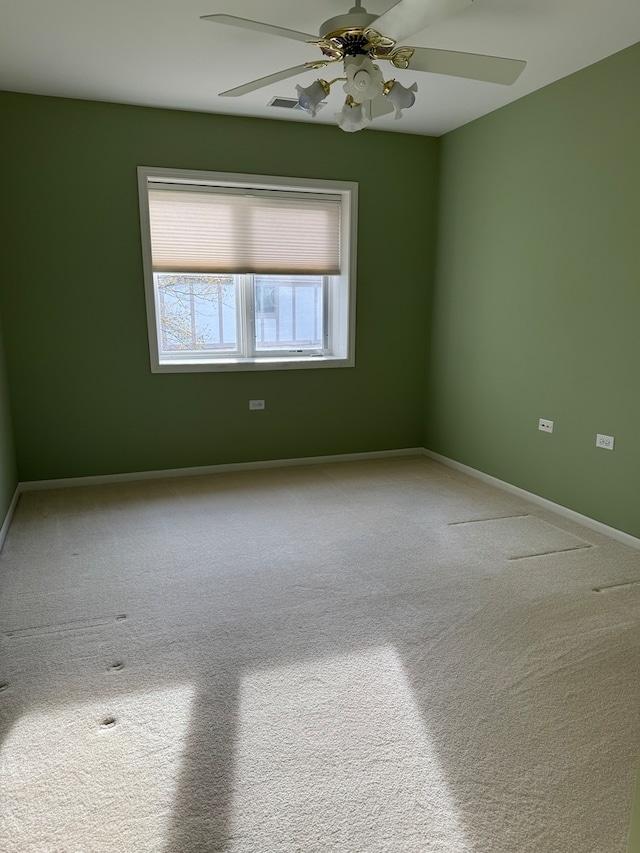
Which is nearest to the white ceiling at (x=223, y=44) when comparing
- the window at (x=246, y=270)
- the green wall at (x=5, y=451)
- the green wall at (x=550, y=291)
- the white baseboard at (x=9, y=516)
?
the green wall at (x=550, y=291)

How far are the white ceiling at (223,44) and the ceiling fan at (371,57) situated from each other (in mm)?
399

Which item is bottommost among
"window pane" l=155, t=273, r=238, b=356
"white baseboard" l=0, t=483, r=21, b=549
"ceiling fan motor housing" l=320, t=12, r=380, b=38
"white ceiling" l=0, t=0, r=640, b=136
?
"white baseboard" l=0, t=483, r=21, b=549

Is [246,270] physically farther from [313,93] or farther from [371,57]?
[371,57]

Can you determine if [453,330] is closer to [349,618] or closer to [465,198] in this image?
[465,198]

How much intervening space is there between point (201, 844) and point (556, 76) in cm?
431

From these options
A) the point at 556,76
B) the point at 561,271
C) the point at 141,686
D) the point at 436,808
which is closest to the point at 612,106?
the point at 556,76

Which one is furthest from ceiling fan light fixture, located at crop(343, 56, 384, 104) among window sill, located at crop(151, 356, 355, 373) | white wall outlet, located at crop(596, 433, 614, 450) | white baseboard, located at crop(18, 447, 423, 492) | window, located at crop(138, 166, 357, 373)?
white baseboard, located at crop(18, 447, 423, 492)

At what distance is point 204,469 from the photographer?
4.82 m

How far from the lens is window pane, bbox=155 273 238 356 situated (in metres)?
4.61

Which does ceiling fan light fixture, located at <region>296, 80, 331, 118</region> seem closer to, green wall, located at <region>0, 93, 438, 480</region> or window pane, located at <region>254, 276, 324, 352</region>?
green wall, located at <region>0, 93, 438, 480</region>

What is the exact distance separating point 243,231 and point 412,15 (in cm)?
273

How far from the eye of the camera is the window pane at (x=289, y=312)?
489cm

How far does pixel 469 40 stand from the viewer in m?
3.04

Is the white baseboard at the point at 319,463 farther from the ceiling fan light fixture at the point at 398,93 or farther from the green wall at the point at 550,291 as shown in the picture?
the ceiling fan light fixture at the point at 398,93
